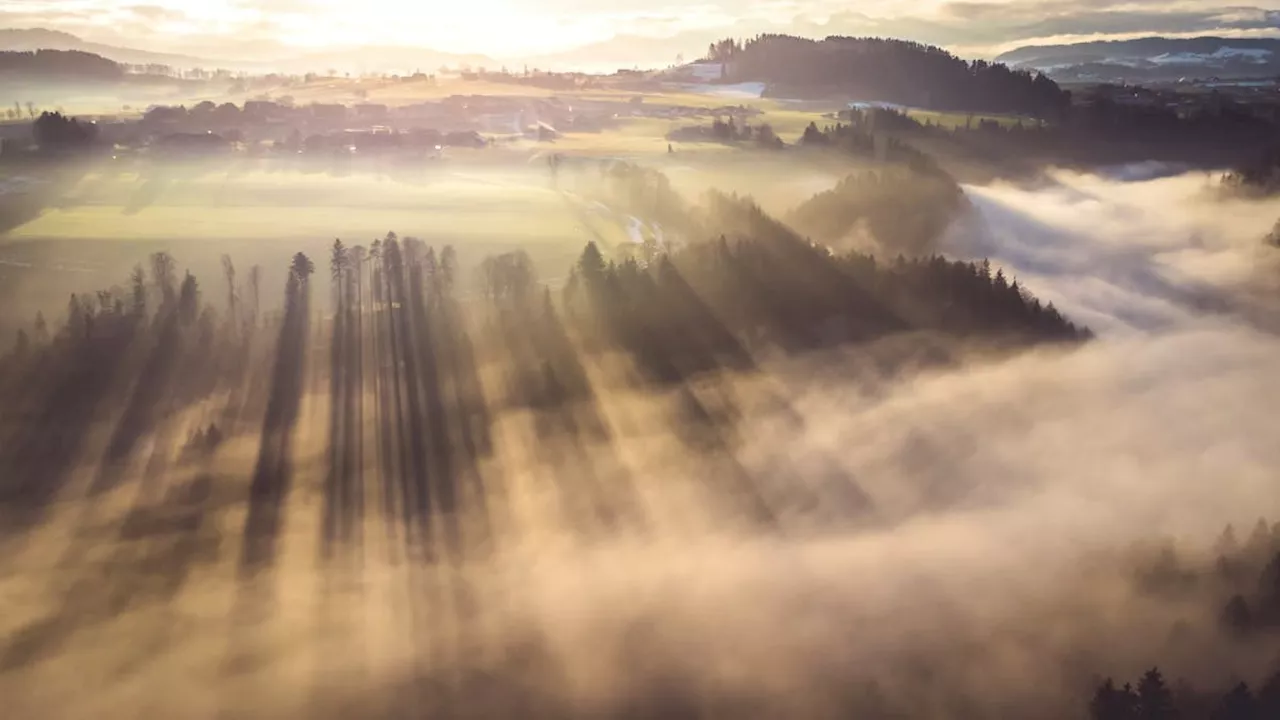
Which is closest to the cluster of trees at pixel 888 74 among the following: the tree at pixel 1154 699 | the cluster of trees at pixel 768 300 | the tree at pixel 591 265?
the cluster of trees at pixel 768 300

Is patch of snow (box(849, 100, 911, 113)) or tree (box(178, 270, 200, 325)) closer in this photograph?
tree (box(178, 270, 200, 325))

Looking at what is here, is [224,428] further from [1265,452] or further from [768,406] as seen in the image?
[1265,452]

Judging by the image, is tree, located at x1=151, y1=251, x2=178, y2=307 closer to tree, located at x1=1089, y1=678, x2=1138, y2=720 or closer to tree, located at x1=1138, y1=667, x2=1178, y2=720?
tree, located at x1=1089, y1=678, x2=1138, y2=720

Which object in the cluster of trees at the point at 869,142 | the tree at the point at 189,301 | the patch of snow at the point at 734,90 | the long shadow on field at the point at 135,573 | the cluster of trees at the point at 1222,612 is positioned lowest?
the cluster of trees at the point at 1222,612

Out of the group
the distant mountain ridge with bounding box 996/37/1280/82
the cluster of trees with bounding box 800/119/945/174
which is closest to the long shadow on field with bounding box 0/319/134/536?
the cluster of trees with bounding box 800/119/945/174

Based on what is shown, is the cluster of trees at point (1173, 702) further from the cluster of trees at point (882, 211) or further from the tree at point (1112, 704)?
the cluster of trees at point (882, 211)

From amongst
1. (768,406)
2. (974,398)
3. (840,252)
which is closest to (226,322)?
(768,406)
